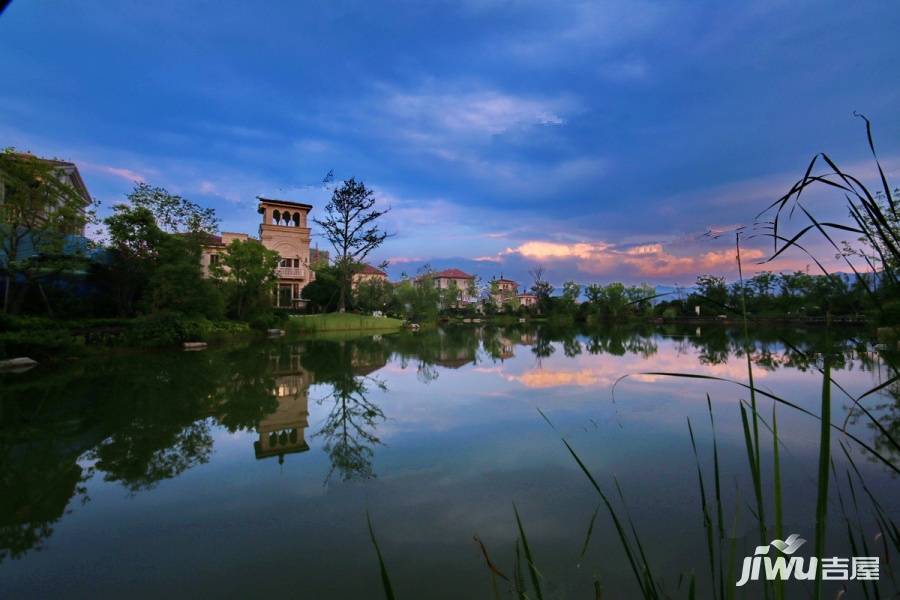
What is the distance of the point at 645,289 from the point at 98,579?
4341cm

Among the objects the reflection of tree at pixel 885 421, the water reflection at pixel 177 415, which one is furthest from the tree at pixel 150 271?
the reflection of tree at pixel 885 421

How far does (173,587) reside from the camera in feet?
6.41

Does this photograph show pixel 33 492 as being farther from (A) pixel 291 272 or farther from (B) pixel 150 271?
(A) pixel 291 272

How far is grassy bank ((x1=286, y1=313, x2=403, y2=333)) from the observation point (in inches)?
742

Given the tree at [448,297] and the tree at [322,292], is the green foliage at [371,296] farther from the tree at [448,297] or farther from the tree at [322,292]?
the tree at [448,297]

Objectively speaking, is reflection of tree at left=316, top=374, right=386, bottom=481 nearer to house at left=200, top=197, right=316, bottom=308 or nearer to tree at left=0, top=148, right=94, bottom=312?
tree at left=0, top=148, right=94, bottom=312

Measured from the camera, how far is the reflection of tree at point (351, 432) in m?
3.37

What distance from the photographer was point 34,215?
1038 centimetres

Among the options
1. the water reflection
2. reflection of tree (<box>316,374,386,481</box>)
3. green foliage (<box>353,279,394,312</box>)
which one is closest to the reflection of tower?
the water reflection

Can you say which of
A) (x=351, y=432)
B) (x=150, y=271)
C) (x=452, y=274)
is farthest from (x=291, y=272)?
(x=452, y=274)

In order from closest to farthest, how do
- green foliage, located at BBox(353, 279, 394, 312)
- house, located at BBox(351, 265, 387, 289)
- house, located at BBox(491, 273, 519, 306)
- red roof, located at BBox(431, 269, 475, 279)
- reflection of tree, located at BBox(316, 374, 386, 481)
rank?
reflection of tree, located at BBox(316, 374, 386, 481) → green foliage, located at BBox(353, 279, 394, 312) → house, located at BBox(351, 265, 387, 289) → house, located at BBox(491, 273, 519, 306) → red roof, located at BBox(431, 269, 475, 279)

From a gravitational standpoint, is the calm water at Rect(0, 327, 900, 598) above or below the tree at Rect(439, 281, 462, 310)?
below

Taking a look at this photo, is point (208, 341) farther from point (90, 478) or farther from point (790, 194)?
point (790, 194)

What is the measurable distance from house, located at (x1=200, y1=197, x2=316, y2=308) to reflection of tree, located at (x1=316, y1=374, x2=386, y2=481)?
809 inches
